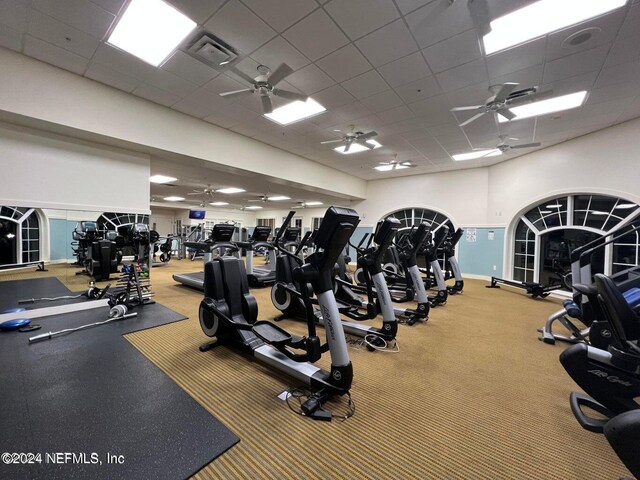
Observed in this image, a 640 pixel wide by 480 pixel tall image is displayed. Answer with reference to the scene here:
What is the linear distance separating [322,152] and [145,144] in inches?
163

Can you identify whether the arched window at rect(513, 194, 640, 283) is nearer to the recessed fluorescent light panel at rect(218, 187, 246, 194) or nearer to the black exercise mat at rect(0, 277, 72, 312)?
the black exercise mat at rect(0, 277, 72, 312)

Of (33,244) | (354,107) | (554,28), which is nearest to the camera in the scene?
(554,28)

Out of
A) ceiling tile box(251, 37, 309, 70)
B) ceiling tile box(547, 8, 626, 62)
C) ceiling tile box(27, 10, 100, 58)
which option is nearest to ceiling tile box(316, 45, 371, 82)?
ceiling tile box(251, 37, 309, 70)

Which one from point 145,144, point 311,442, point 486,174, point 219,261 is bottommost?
point 311,442

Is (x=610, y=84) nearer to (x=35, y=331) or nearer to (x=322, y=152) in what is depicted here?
(x=322, y=152)

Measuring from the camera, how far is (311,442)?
1.59 m

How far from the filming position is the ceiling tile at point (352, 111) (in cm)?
455

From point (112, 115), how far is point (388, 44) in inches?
167

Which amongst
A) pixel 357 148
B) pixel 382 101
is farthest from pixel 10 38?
pixel 357 148

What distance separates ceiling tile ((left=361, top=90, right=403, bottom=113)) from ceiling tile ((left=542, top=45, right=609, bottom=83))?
1941 mm

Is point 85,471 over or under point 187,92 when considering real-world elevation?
under

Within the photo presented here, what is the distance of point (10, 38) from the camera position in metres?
3.02

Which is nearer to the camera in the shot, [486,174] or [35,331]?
[35,331]

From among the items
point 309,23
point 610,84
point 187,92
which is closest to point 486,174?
point 610,84
